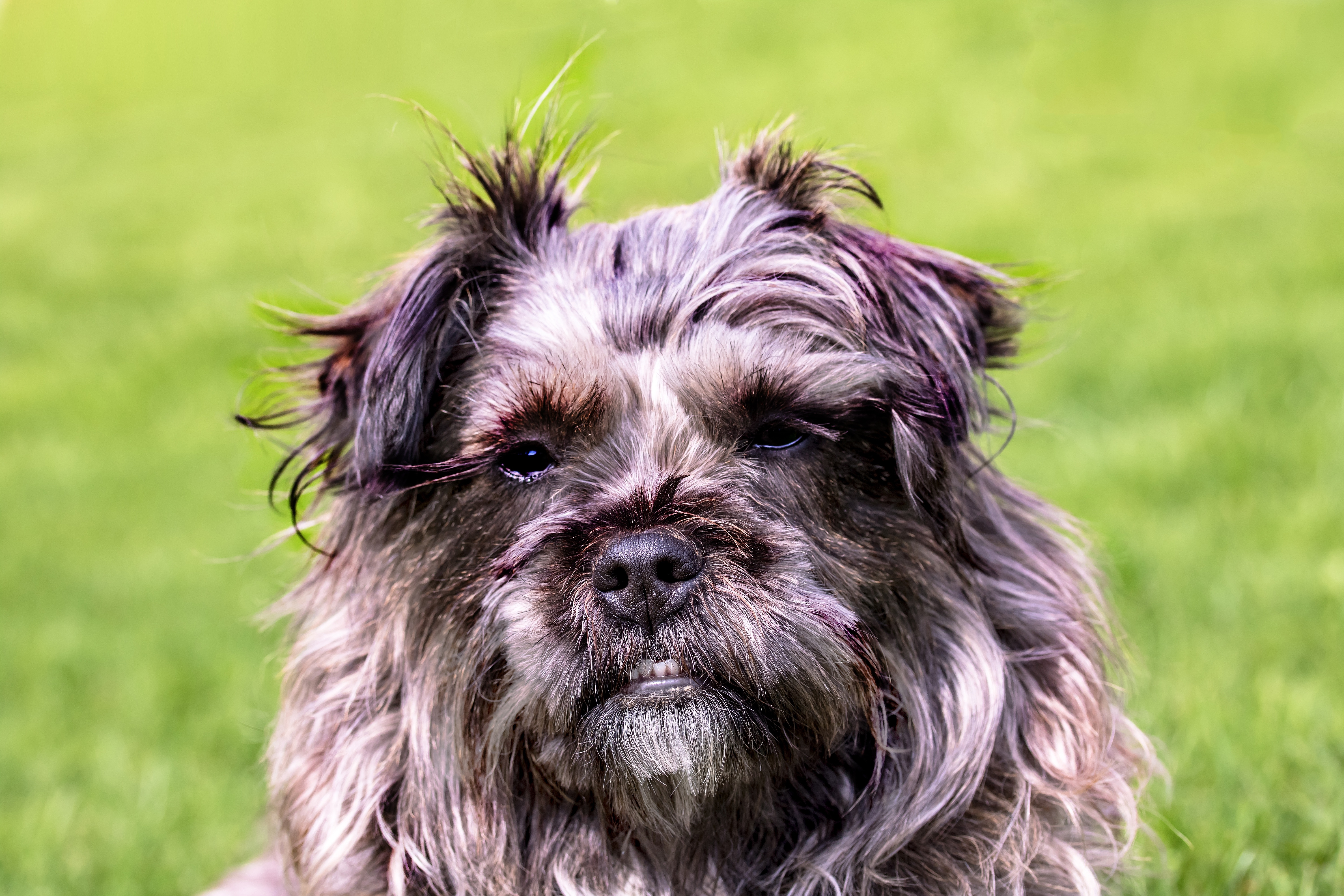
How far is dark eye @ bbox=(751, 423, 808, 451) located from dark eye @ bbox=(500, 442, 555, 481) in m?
0.44

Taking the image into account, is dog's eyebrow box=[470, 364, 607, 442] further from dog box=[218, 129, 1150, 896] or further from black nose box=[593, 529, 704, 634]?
black nose box=[593, 529, 704, 634]

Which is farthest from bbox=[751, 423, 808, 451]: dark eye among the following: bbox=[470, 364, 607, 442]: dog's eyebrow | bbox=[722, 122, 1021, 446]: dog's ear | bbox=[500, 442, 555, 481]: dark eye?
bbox=[500, 442, 555, 481]: dark eye

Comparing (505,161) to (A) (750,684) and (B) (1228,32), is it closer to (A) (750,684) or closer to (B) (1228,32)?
(A) (750,684)

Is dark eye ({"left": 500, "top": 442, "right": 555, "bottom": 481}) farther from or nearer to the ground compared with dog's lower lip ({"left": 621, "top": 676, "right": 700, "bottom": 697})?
farther from the ground

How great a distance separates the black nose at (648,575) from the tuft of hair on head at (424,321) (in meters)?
0.55

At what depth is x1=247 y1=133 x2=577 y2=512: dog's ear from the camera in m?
3.00

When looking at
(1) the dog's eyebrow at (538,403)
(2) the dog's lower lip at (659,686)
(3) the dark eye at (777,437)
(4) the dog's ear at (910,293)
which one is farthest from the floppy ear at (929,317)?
(2) the dog's lower lip at (659,686)

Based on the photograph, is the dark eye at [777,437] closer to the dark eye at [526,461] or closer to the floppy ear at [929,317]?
the floppy ear at [929,317]

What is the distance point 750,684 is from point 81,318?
11075 millimetres

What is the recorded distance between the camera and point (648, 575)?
2.57 m

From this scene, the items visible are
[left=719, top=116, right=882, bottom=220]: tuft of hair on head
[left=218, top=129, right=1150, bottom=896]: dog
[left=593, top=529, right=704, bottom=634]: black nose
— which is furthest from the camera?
[left=719, top=116, right=882, bottom=220]: tuft of hair on head

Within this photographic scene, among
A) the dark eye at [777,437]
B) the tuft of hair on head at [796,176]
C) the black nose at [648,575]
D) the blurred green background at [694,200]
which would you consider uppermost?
the tuft of hair on head at [796,176]

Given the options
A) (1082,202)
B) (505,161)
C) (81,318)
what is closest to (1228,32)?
(1082,202)

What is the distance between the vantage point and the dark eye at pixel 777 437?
114 inches
